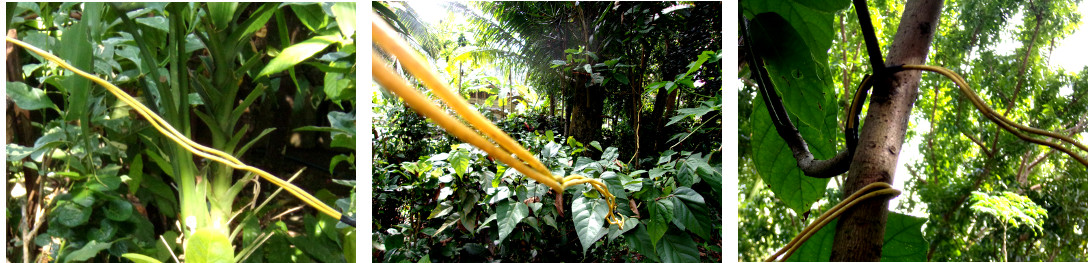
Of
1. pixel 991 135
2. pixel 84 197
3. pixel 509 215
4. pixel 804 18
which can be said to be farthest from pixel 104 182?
pixel 991 135

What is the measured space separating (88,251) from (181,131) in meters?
0.15

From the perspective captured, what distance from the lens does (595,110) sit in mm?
576

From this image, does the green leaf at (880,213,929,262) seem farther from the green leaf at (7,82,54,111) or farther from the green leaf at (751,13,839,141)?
the green leaf at (7,82,54,111)

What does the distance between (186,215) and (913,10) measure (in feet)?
1.65

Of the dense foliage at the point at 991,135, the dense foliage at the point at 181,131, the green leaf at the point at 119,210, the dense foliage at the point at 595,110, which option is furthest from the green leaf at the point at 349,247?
the dense foliage at the point at 991,135

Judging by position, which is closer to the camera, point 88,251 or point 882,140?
point 882,140

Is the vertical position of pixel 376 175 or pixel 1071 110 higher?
pixel 1071 110

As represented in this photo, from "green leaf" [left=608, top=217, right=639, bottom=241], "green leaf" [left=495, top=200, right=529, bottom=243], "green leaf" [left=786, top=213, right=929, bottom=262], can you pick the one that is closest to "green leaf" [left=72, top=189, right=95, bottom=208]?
"green leaf" [left=495, top=200, right=529, bottom=243]

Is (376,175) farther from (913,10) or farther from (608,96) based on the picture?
(913,10)

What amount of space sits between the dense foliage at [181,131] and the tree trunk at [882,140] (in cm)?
37

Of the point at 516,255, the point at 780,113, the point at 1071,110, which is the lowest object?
the point at 516,255

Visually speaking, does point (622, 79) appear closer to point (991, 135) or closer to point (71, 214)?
point (71, 214)

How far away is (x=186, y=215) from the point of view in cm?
45

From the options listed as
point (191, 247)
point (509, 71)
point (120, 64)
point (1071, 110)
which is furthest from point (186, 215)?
point (1071, 110)
